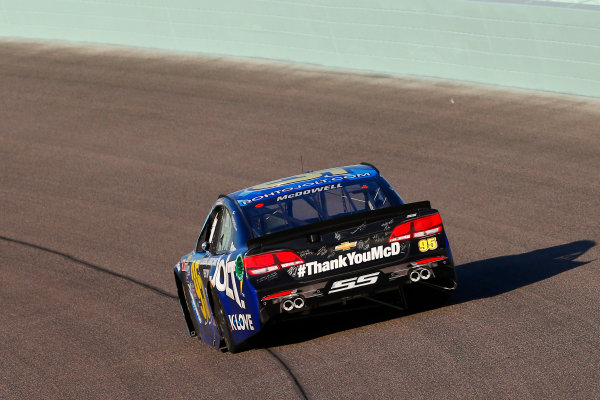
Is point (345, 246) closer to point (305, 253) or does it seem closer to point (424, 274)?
point (305, 253)

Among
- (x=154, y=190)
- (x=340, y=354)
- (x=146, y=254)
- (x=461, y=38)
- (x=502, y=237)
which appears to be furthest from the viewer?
(x=461, y=38)

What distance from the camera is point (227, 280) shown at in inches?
334

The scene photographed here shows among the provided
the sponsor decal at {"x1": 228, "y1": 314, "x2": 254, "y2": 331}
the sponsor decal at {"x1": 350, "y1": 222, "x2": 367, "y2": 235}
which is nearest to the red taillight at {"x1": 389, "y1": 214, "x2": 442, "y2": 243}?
the sponsor decal at {"x1": 350, "y1": 222, "x2": 367, "y2": 235}

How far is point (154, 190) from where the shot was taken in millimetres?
16719

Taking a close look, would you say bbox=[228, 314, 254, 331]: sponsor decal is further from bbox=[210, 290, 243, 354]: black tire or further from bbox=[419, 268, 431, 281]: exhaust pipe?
bbox=[419, 268, 431, 281]: exhaust pipe

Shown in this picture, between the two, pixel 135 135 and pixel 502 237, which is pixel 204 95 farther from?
pixel 502 237

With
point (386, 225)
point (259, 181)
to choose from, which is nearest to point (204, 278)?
point (386, 225)

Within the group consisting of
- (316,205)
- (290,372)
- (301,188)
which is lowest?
(290,372)

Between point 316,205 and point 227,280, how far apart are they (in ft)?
A: 3.42

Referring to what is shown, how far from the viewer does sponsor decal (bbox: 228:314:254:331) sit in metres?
8.17

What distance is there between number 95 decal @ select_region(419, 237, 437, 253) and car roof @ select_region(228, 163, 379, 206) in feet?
3.44

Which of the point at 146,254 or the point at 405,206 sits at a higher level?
the point at 405,206

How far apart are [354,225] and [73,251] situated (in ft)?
22.3

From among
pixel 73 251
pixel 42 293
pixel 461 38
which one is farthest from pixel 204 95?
pixel 42 293
